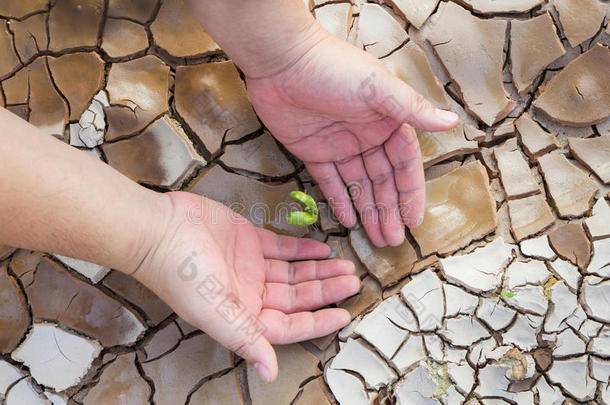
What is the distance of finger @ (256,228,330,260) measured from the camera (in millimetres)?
1896

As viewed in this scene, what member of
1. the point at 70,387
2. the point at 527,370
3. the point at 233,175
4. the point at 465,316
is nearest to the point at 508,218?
the point at 465,316

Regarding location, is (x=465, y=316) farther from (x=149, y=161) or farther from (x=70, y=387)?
(x=70, y=387)

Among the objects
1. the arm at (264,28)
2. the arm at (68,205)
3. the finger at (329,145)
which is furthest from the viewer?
the finger at (329,145)

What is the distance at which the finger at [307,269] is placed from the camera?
186 cm

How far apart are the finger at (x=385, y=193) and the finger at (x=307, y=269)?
20cm

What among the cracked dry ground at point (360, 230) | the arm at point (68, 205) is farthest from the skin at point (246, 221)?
the cracked dry ground at point (360, 230)

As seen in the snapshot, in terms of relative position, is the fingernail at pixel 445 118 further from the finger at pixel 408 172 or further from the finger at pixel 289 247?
the finger at pixel 289 247

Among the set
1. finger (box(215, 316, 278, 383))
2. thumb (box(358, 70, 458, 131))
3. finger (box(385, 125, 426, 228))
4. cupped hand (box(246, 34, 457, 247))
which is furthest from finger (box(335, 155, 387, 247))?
finger (box(215, 316, 278, 383))

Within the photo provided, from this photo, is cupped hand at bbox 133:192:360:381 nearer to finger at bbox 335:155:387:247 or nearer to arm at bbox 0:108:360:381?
arm at bbox 0:108:360:381

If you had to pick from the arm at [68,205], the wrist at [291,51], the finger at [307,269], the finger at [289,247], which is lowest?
the finger at [307,269]

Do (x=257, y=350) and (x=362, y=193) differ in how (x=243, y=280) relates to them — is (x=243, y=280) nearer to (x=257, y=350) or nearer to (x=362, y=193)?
(x=257, y=350)

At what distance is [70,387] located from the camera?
6.47 ft

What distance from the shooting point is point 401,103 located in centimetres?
164

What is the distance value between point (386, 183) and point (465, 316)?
584mm
